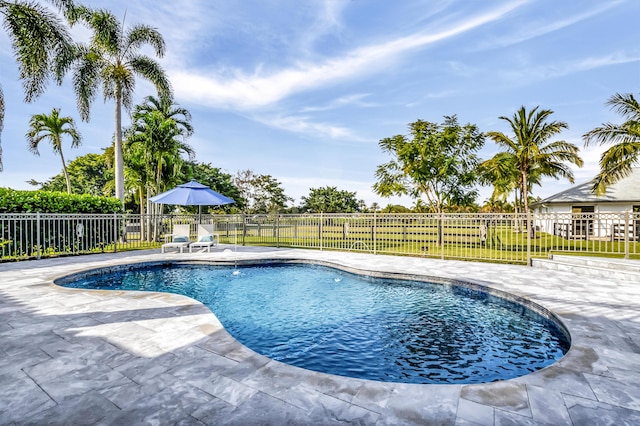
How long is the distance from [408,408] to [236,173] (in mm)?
40770

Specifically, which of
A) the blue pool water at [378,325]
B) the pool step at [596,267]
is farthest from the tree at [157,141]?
the pool step at [596,267]

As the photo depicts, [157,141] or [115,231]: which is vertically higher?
[157,141]

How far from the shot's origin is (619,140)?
555 inches

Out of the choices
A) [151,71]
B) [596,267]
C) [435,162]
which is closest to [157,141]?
[151,71]

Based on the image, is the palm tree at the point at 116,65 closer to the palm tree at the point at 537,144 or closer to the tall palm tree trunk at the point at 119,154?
the tall palm tree trunk at the point at 119,154

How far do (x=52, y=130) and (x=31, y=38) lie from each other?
48.5ft

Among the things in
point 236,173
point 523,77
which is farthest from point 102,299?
point 236,173

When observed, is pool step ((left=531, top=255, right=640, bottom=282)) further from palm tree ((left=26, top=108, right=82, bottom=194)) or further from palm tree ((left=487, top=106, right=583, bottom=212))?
palm tree ((left=26, top=108, right=82, bottom=194))

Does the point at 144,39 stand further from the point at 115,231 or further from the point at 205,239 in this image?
the point at 205,239

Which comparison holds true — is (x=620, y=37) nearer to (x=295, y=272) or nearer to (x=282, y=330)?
(x=295, y=272)

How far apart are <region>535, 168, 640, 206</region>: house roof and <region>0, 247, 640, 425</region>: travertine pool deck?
20198 millimetres

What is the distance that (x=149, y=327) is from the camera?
3912 mm

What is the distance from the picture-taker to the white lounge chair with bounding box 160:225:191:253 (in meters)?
11.4

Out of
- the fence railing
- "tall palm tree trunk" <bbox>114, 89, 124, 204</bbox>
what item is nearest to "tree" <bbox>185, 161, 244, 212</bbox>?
"tall palm tree trunk" <bbox>114, 89, 124, 204</bbox>
